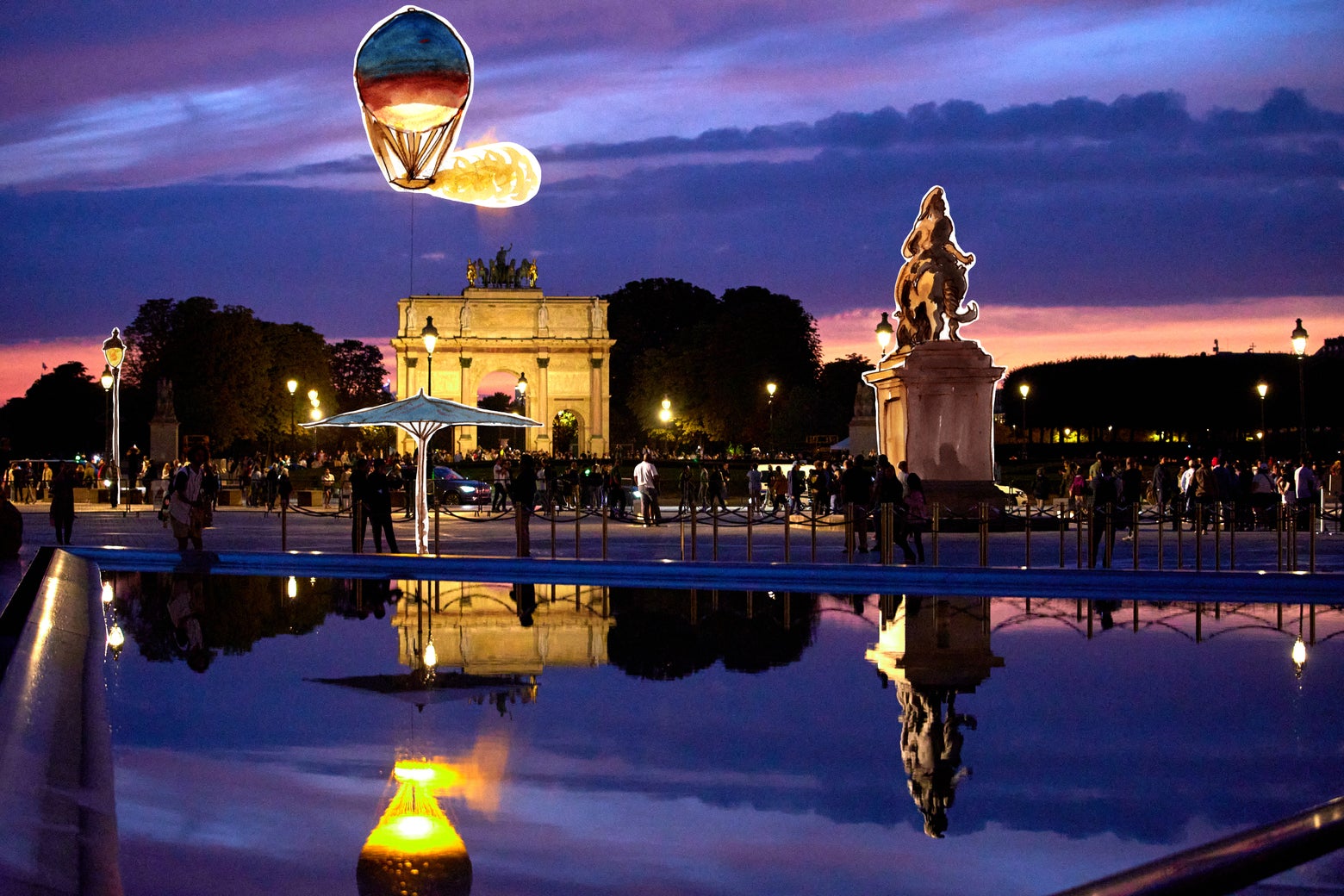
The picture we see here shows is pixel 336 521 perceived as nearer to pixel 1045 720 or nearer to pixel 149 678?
pixel 149 678

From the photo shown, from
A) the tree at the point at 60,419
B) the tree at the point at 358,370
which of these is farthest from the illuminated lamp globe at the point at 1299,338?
the tree at the point at 358,370

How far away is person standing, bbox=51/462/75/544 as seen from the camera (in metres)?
23.6

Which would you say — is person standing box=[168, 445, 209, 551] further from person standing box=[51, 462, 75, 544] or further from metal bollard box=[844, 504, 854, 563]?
metal bollard box=[844, 504, 854, 563]

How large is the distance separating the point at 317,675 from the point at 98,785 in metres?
3.91

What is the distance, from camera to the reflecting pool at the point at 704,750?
20.0ft

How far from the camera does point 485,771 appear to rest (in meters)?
7.77

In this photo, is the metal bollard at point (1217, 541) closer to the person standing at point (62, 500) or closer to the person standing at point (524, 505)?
the person standing at point (524, 505)

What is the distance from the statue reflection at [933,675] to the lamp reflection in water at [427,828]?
2.12 m

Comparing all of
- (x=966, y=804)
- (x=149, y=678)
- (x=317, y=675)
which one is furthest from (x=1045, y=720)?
(x=149, y=678)

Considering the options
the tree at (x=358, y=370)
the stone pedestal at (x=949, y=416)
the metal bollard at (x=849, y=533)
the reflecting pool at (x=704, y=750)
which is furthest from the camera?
the tree at (x=358, y=370)

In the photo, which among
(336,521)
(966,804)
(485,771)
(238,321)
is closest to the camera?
(966,804)

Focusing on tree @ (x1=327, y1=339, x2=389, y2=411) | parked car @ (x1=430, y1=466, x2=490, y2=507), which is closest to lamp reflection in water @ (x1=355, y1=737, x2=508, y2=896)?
parked car @ (x1=430, y1=466, x2=490, y2=507)

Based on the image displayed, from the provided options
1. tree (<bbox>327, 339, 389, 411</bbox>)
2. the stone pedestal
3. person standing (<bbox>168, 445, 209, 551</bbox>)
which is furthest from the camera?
tree (<bbox>327, 339, 389, 411</bbox>)

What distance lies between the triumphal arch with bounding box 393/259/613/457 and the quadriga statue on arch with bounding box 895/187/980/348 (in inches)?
3066
